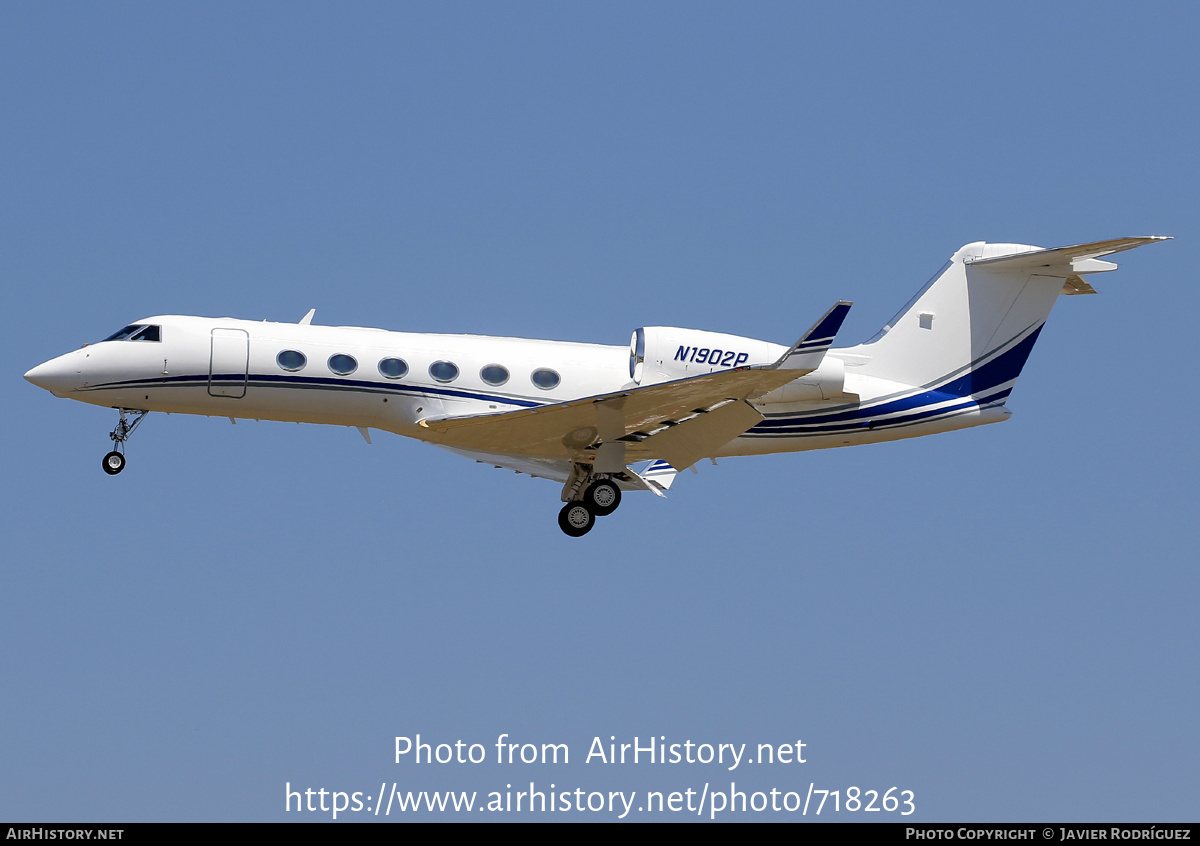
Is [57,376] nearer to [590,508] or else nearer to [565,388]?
[565,388]

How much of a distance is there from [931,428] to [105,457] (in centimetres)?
1246

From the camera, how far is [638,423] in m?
20.0

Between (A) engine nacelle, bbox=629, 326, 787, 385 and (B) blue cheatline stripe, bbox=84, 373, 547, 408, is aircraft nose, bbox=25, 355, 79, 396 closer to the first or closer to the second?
(B) blue cheatline stripe, bbox=84, 373, 547, 408

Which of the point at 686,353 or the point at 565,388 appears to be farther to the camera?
the point at 565,388

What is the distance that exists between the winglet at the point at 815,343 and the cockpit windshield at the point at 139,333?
29.8ft

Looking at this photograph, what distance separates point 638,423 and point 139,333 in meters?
7.38

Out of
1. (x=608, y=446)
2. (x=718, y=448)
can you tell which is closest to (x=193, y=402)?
(x=608, y=446)

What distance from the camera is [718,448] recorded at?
20516 millimetres

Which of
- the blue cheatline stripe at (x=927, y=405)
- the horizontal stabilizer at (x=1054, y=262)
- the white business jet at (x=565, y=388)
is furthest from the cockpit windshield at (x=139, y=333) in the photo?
the horizontal stabilizer at (x=1054, y=262)

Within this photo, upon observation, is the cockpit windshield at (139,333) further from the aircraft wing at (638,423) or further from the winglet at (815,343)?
the winglet at (815,343)

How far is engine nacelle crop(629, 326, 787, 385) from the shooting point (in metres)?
20.0

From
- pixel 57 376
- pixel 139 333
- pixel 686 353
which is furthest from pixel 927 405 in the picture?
pixel 57 376

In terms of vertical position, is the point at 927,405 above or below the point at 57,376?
below

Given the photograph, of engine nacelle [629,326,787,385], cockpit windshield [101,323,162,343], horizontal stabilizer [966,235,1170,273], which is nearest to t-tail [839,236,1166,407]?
horizontal stabilizer [966,235,1170,273]
